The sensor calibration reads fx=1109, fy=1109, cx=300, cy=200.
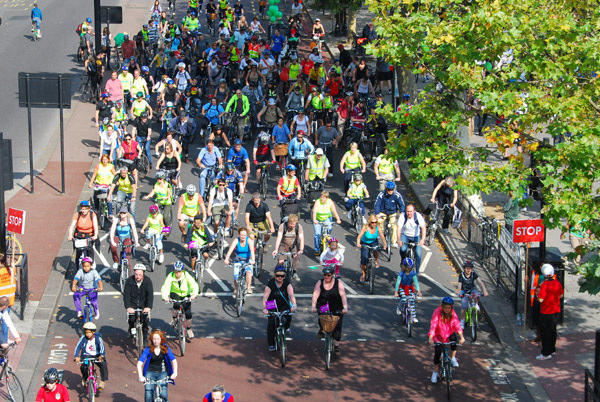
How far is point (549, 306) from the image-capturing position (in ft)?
63.5

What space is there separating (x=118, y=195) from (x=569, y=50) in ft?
35.3

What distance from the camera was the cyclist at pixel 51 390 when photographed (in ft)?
50.6

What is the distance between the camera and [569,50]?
1831 centimetres

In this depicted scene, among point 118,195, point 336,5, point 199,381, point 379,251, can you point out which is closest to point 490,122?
point 336,5

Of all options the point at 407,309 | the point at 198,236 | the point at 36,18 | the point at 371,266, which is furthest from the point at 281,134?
the point at 36,18

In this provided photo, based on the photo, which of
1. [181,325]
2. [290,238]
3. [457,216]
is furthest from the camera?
[457,216]

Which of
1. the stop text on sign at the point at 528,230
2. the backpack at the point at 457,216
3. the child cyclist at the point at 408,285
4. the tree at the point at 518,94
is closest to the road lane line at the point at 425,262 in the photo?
the backpack at the point at 457,216

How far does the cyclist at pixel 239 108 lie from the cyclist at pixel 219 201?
21.8 feet

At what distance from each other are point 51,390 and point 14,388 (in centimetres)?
216

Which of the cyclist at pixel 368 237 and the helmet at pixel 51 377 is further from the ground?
the cyclist at pixel 368 237

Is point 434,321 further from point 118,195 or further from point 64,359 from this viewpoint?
point 118,195

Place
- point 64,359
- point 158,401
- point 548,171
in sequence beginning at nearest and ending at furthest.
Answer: point 158,401 < point 548,171 < point 64,359

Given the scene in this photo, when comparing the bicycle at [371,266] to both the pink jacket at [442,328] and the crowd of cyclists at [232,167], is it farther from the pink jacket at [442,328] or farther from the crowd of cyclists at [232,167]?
the pink jacket at [442,328]

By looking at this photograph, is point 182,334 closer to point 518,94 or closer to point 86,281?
point 86,281
